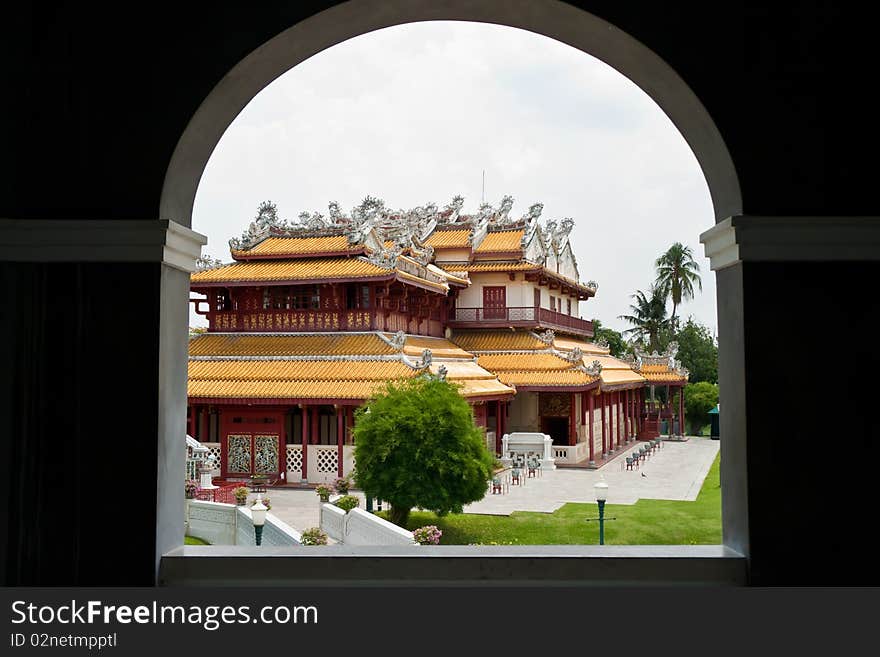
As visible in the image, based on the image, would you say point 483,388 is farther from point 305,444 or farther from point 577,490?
point 305,444

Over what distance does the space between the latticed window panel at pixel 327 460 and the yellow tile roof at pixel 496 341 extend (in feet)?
22.1

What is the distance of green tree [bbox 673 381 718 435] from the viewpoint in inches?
1167

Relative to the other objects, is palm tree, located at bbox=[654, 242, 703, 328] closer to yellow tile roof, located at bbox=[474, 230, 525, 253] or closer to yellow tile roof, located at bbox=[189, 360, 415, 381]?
yellow tile roof, located at bbox=[474, 230, 525, 253]

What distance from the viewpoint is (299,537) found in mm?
8375

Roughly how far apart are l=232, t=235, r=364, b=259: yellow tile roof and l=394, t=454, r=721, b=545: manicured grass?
21.8 ft

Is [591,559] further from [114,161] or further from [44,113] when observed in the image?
[44,113]

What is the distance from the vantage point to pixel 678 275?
33469 mm

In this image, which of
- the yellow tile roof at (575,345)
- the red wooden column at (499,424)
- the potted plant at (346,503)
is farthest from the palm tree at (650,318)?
the potted plant at (346,503)

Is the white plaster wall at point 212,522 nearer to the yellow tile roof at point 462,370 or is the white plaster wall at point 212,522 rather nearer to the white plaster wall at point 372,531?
the white plaster wall at point 372,531

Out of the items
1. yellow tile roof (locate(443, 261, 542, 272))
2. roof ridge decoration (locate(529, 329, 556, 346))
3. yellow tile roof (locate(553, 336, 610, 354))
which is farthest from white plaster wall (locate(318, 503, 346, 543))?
yellow tile roof (locate(553, 336, 610, 354))

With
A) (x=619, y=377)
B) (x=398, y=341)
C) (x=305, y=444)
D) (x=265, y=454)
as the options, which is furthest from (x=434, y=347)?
(x=619, y=377)

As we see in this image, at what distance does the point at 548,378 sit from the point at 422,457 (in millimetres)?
9330

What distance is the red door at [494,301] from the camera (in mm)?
21141

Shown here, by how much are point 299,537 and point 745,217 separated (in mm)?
7163
